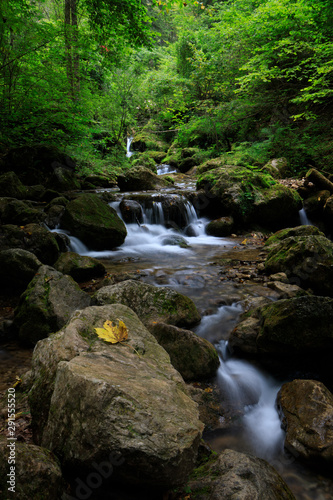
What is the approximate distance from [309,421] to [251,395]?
74 cm

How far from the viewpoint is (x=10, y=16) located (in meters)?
4.29

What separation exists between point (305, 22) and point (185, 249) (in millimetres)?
9062

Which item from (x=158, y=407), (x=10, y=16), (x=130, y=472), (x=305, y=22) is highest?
A: (x=305, y=22)

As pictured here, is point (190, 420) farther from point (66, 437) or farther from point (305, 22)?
point (305, 22)

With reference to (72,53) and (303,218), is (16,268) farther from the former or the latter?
(303,218)

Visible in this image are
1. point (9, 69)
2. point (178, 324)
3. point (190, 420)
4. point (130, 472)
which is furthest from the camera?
point (9, 69)

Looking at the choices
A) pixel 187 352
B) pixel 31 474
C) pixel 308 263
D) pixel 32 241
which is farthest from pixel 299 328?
pixel 32 241

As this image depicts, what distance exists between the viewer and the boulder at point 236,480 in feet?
5.34

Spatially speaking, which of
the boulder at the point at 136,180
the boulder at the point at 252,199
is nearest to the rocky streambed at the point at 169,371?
the boulder at the point at 252,199

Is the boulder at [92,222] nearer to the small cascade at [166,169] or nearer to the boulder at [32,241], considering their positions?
the boulder at [32,241]

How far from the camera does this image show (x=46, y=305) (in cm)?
344

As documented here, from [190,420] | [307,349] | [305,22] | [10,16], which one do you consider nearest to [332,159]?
[305,22]

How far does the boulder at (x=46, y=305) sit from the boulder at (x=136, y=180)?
9900 mm

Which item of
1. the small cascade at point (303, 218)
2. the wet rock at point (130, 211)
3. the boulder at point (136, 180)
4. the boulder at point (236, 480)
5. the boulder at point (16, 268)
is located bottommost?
the boulder at point (236, 480)
